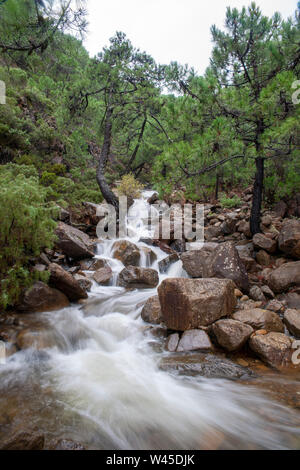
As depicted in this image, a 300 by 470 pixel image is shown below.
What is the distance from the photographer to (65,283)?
571 centimetres

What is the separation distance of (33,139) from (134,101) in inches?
203

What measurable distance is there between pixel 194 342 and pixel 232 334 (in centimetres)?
65

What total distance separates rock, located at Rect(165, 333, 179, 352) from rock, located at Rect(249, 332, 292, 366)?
4.01ft

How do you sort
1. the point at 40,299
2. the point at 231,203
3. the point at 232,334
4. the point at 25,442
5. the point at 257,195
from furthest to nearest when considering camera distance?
the point at 231,203, the point at 257,195, the point at 40,299, the point at 232,334, the point at 25,442

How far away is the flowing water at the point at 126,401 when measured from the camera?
274 centimetres

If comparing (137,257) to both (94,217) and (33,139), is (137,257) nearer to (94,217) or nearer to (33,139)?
(94,217)

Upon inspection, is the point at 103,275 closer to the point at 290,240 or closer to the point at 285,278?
the point at 285,278

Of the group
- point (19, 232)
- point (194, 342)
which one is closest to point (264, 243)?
point (194, 342)

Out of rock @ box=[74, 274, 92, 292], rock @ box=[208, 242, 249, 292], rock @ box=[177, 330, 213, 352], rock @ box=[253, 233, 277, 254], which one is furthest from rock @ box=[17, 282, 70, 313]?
rock @ box=[253, 233, 277, 254]

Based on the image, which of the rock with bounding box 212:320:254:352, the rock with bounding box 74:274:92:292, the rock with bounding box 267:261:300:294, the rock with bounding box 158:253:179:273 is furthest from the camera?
the rock with bounding box 158:253:179:273

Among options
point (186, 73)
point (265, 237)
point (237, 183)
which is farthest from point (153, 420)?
point (237, 183)

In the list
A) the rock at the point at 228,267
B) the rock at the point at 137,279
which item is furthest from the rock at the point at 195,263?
the rock at the point at 137,279

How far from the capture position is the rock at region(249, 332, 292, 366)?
3.82 metres

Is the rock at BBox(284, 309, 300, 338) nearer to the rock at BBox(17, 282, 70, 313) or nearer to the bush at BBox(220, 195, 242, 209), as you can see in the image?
the rock at BBox(17, 282, 70, 313)
